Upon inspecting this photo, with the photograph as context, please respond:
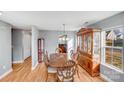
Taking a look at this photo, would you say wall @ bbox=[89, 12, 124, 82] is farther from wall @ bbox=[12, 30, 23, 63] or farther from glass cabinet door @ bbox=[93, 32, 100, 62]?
wall @ bbox=[12, 30, 23, 63]

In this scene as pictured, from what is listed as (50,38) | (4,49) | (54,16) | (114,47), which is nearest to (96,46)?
(114,47)

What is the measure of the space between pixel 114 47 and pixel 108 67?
0.71m

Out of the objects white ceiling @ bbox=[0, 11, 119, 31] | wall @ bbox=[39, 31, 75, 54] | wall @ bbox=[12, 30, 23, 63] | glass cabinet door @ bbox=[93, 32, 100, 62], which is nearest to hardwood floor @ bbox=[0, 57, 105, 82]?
glass cabinet door @ bbox=[93, 32, 100, 62]

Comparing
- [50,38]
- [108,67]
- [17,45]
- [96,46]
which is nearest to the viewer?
[108,67]

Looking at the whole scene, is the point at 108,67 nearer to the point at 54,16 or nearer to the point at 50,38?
the point at 54,16

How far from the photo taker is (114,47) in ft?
10.8

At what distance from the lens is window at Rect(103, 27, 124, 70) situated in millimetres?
3004

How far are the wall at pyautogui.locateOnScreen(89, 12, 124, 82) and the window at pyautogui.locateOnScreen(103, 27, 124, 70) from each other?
167 millimetres

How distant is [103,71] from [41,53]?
4.10 metres

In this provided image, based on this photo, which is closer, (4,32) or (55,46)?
(4,32)

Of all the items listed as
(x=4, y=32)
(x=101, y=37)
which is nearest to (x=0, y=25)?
(x=4, y=32)
